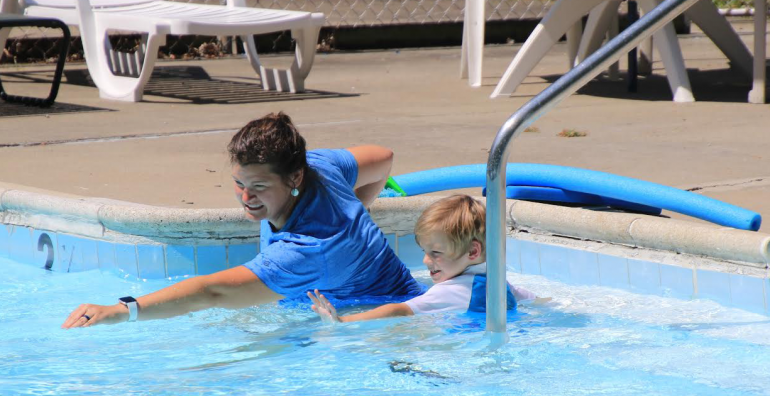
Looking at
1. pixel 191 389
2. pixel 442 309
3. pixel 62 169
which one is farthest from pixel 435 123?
pixel 191 389

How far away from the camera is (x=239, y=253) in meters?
4.32

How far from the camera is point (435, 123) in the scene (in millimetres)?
7309

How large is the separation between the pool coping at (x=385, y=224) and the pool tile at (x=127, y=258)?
44mm

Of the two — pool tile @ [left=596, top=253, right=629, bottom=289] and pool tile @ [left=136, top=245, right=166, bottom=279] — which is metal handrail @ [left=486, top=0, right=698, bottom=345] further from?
pool tile @ [left=136, top=245, right=166, bottom=279]

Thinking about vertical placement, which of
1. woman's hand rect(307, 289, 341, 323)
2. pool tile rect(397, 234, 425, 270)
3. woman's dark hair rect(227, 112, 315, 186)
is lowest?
pool tile rect(397, 234, 425, 270)

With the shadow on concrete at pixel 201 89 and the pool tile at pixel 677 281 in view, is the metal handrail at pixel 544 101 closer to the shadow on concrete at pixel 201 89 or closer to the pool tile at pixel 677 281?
the pool tile at pixel 677 281

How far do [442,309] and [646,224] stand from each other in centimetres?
94

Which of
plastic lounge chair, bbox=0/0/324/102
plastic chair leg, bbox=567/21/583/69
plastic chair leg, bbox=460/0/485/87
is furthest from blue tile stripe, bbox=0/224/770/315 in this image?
plastic chair leg, bbox=567/21/583/69

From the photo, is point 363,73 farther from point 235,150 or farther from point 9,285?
point 235,150

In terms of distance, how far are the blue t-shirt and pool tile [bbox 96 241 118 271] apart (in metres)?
1.17

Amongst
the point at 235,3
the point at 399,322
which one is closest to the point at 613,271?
the point at 399,322

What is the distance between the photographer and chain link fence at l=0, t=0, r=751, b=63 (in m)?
11.4

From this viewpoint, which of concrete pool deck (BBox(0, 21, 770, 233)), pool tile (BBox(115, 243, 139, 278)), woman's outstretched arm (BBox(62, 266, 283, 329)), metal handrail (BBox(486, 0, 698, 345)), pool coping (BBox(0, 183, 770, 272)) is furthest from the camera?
concrete pool deck (BBox(0, 21, 770, 233))

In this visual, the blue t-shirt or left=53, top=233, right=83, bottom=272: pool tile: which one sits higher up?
the blue t-shirt
